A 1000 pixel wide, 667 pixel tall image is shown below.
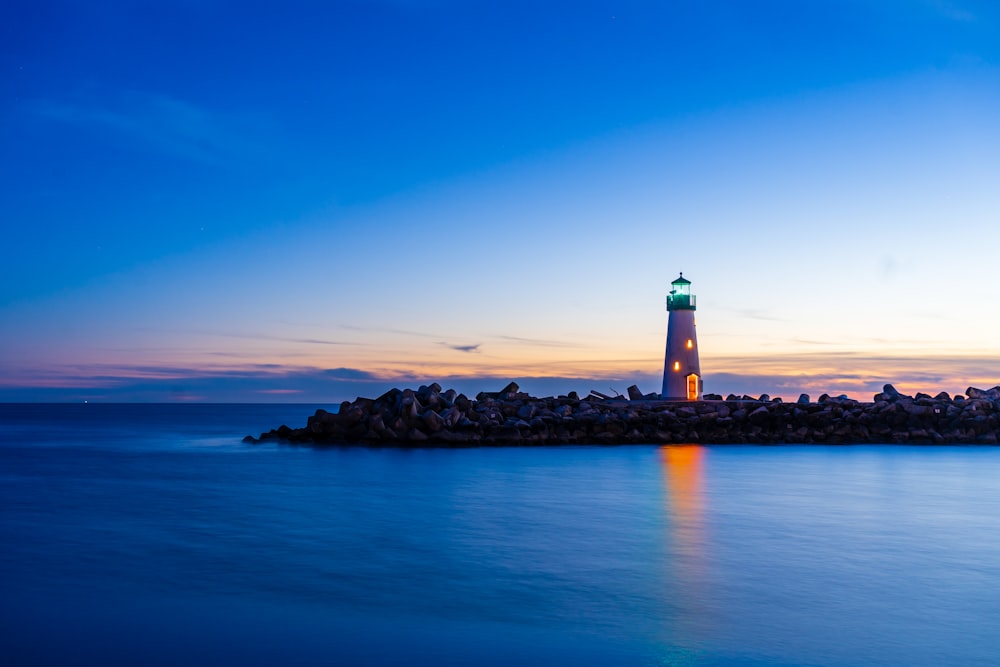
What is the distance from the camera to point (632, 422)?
23906 millimetres

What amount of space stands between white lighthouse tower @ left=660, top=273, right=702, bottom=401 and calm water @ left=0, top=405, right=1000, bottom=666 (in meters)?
10.0

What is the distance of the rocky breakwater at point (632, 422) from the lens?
2259 centimetres

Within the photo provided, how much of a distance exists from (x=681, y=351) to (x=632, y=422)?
14.5 feet

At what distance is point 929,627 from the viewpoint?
6102 millimetres

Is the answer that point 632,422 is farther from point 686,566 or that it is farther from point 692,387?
point 686,566

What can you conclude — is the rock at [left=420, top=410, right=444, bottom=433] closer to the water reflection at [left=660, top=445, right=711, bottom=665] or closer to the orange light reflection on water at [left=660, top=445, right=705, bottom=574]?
the orange light reflection on water at [left=660, top=445, right=705, bottom=574]

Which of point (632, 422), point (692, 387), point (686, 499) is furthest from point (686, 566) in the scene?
point (692, 387)

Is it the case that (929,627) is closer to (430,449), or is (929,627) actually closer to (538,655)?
(538,655)

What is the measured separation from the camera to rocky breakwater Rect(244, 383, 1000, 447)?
74.1ft

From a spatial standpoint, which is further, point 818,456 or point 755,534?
point 818,456

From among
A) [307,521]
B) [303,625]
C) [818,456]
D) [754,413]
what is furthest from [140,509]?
[754,413]

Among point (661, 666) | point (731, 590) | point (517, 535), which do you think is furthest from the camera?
point (517, 535)

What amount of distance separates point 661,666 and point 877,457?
17.6 meters

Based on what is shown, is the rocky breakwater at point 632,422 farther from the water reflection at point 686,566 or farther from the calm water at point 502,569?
the water reflection at point 686,566
